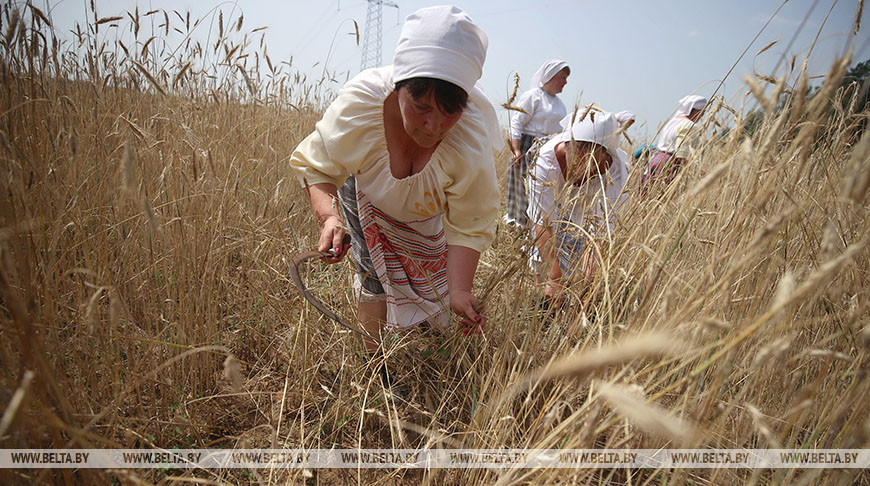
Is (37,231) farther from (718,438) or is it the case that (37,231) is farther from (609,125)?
(609,125)

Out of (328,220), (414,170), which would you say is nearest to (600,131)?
(414,170)

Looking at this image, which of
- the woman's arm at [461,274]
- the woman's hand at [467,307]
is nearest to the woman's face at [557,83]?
the woman's arm at [461,274]

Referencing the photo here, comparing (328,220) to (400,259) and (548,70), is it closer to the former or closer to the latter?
(400,259)

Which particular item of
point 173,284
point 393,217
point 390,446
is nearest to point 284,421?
point 390,446

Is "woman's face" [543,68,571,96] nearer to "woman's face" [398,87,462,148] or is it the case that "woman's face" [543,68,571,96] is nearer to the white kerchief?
the white kerchief

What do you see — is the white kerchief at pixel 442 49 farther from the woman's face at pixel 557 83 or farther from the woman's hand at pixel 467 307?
the woman's face at pixel 557 83

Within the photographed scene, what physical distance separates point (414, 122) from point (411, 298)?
0.75 metres

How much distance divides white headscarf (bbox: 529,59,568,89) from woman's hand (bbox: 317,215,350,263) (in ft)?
10.6

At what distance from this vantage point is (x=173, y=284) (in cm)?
131

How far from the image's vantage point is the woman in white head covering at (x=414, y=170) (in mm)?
1185
